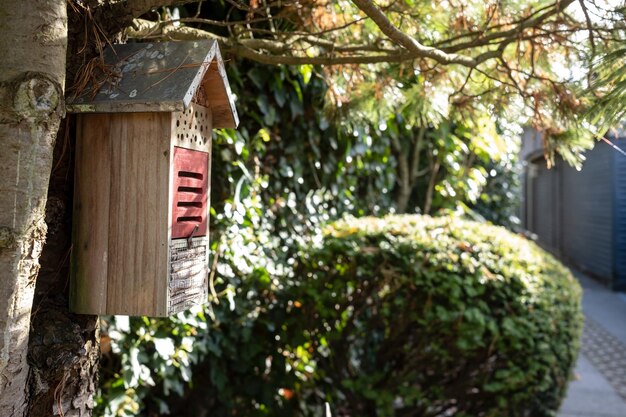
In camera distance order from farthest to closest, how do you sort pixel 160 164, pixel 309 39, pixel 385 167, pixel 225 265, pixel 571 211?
pixel 571 211
pixel 385 167
pixel 225 265
pixel 309 39
pixel 160 164

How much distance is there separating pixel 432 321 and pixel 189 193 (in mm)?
2224

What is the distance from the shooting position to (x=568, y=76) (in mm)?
2691

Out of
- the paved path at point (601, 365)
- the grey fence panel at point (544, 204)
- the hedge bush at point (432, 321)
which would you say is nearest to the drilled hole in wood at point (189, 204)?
the hedge bush at point (432, 321)

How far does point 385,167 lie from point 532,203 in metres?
19.2

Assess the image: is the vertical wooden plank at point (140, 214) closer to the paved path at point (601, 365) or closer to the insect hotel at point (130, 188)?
the insect hotel at point (130, 188)

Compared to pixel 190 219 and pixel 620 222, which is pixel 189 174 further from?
pixel 620 222

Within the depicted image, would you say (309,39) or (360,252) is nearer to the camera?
(309,39)

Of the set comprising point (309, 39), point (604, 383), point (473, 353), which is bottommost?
point (604, 383)

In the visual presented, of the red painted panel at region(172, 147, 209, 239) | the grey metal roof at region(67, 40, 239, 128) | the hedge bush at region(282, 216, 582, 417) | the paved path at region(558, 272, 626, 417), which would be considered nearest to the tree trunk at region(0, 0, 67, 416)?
the grey metal roof at region(67, 40, 239, 128)

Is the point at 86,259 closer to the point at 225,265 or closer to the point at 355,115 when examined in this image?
the point at 355,115

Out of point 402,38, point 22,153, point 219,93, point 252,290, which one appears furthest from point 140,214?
point 252,290

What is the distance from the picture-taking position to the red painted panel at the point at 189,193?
187 cm

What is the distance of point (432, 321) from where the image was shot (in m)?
3.78

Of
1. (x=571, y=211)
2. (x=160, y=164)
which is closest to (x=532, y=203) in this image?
(x=571, y=211)
